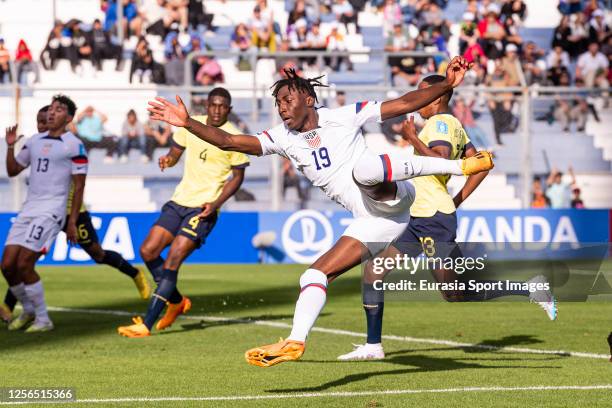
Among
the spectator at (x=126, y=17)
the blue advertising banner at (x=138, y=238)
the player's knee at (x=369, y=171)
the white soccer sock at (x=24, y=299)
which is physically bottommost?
the blue advertising banner at (x=138, y=238)

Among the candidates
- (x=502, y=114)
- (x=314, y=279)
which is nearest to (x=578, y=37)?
(x=502, y=114)

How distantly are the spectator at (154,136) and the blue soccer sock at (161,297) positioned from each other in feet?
37.3

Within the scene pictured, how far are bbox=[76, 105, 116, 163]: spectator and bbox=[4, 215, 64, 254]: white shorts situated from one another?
35.9 ft

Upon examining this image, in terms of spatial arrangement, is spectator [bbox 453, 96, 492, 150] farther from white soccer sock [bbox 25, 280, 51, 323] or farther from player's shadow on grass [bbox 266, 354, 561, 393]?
player's shadow on grass [bbox 266, 354, 561, 393]

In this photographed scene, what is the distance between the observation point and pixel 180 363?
9953mm

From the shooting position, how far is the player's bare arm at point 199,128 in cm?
876

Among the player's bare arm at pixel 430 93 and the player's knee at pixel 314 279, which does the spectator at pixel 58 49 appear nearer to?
the player's bare arm at pixel 430 93

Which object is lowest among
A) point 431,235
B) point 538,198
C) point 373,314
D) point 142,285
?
point 142,285

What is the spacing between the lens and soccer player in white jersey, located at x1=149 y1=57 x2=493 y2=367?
28.7 feet

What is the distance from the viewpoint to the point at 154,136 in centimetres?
2358

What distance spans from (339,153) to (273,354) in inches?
66.8

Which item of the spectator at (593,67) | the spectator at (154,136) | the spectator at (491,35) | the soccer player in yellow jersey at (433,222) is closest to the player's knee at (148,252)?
the soccer player in yellow jersey at (433,222)

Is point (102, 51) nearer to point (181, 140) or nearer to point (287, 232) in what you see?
point (287, 232)

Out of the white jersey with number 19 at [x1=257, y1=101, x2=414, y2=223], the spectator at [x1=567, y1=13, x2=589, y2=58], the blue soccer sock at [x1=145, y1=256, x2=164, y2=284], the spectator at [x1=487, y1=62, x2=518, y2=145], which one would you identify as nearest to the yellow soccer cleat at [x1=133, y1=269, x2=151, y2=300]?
the blue soccer sock at [x1=145, y1=256, x2=164, y2=284]
